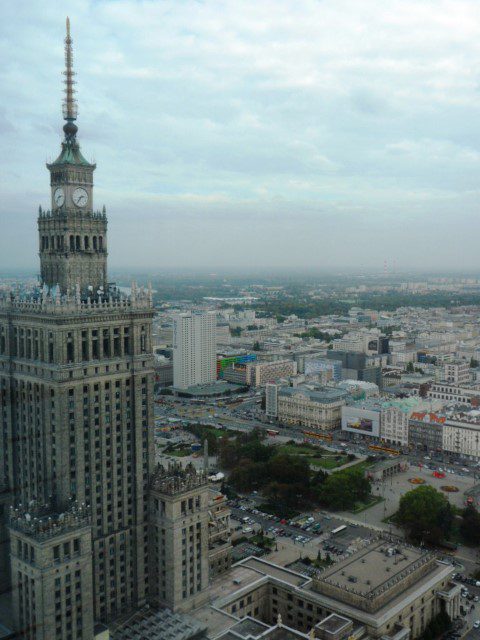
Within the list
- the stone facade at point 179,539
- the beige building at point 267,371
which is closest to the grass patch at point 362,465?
the stone facade at point 179,539

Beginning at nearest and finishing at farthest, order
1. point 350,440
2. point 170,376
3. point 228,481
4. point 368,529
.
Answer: point 368,529 → point 228,481 → point 350,440 → point 170,376

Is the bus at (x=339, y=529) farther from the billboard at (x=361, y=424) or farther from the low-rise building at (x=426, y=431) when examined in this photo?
the billboard at (x=361, y=424)

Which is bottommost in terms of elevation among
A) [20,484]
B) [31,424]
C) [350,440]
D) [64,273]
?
[350,440]

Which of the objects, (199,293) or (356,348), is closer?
(356,348)

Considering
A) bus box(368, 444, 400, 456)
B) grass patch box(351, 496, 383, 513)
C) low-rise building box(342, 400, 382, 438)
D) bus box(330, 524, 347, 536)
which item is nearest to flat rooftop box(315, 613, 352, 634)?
bus box(330, 524, 347, 536)

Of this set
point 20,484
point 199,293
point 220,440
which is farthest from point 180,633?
point 199,293

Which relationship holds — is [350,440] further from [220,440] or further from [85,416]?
[85,416]
